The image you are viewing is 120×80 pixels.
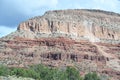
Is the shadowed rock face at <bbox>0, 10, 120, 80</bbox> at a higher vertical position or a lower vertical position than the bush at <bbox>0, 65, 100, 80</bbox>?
higher

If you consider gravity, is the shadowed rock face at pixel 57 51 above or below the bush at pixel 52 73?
above

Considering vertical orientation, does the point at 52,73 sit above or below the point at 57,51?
below

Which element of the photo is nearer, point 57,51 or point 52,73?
point 52,73

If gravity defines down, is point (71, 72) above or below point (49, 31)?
below

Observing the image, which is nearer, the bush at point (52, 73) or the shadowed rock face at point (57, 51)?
the bush at point (52, 73)

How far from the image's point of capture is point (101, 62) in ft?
611

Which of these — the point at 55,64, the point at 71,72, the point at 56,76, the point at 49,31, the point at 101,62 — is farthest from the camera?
the point at 49,31

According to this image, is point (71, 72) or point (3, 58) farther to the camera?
point (3, 58)

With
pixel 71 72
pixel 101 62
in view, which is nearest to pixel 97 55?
pixel 101 62

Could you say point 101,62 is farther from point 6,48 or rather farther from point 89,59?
point 6,48

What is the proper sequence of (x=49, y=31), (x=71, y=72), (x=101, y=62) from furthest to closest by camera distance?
(x=49, y=31) < (x=101, y=62) < (x=71, y=72)

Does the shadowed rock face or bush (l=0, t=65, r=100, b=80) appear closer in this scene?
bush (l=0, t=65, r=100, b=80)

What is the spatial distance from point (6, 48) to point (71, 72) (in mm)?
67143

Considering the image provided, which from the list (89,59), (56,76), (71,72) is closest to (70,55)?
(89,59)
